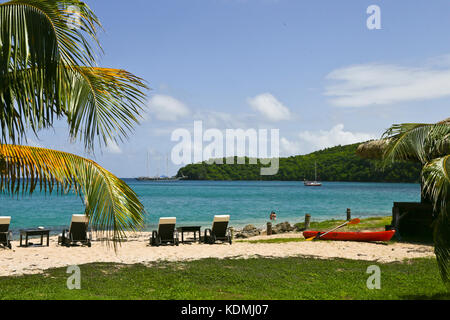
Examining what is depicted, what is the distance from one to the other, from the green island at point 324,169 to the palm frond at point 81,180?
69.6 meters

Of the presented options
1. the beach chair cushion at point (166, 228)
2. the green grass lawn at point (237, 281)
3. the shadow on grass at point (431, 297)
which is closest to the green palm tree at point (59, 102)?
the green grass lawn at point (237, 281)

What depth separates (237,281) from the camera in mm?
7004

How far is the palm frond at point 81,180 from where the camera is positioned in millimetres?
3756

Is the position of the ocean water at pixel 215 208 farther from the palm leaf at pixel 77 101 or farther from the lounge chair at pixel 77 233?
the palm leaf at pixel 77 101

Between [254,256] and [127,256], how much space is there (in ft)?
9.57

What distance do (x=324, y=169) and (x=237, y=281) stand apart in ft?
362

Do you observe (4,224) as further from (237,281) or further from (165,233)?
(237,281)

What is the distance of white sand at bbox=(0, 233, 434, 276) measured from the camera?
30.6 ft

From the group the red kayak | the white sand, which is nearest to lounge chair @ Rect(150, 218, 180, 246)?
the white sand

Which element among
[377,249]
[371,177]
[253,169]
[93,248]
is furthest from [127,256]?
[253,169]

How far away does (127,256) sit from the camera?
33.0 ft

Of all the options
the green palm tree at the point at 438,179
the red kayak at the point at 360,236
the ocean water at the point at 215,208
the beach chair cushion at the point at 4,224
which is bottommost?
the ocean water at the point at 215,208

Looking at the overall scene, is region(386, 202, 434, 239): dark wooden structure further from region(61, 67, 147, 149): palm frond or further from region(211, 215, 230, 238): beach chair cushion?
region(61, 67, 147, 149): palm frond

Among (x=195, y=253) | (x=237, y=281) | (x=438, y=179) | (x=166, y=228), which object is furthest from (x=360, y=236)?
(x=438, y=179)
